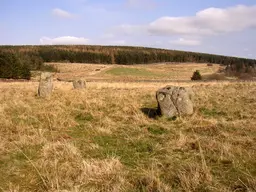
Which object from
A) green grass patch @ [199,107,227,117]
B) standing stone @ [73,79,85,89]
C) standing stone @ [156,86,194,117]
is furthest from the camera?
standing stone @ [73,79,85,89]

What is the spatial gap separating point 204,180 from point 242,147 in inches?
88.7

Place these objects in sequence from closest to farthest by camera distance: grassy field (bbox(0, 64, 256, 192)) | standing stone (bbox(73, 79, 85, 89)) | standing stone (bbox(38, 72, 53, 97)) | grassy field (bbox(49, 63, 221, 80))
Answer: grassy field (bbox(0, 64, 256, 192)) → standing stone (bbox(38, 72, 53, 97)) → standing stone (bbox(73, 79, 85, 89)) → grassy field (bbox(49, 63, 221, 80))

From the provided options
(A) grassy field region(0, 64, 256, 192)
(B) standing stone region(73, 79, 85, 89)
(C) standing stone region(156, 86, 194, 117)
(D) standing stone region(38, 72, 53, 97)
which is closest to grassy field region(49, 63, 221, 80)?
(B) standing stone region(73, 79, 85, 89)

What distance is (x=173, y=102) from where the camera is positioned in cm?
1008

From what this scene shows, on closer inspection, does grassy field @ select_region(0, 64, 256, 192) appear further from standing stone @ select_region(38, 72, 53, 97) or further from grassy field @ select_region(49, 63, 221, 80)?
grassy field @ select_region(49, 63, 221, 80)

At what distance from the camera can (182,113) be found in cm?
1002

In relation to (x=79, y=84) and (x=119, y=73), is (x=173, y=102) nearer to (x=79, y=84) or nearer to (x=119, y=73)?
(x=79, y=84)

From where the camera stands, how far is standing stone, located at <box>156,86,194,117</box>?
32.7 feet

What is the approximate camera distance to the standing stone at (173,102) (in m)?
9.95

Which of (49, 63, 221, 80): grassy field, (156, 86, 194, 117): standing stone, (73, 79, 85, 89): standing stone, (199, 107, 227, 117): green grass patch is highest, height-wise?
(156, 86, 194, 117): standing stone

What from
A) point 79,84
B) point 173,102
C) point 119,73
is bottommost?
point 119,73

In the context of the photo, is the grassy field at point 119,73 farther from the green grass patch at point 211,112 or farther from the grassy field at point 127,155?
the grassy field at point 127,155

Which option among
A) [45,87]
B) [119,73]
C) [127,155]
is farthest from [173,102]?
[119,73]

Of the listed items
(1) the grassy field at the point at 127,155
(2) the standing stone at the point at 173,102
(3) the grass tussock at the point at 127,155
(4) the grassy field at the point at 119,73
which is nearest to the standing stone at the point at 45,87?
(3) the grass tussock at the point at 127,155
